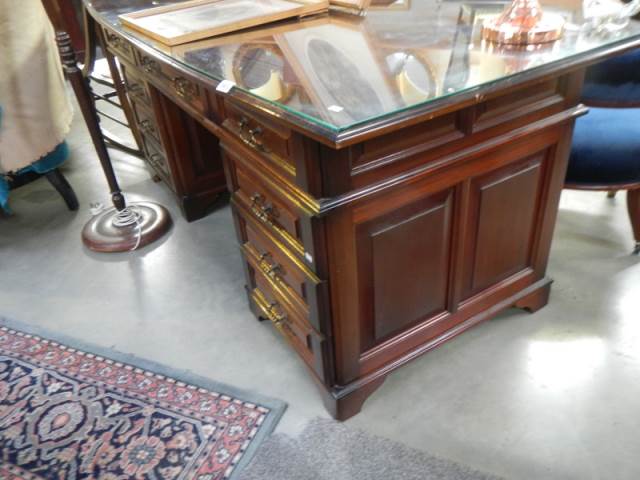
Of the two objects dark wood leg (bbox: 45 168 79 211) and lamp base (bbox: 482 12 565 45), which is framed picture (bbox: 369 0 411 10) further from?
dark wood leg (bbox: 45 168 79 211)

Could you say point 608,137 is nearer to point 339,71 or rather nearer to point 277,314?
point 339,71

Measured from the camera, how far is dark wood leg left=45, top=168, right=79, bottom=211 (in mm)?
2355

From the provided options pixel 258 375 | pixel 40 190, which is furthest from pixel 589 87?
pixel 40 190

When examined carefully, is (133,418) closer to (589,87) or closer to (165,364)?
(165,364)

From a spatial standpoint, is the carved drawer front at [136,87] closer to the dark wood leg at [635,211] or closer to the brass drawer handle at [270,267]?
the brass drawer handle at [270,267]

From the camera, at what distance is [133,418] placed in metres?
1.40

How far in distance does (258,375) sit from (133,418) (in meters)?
0.36

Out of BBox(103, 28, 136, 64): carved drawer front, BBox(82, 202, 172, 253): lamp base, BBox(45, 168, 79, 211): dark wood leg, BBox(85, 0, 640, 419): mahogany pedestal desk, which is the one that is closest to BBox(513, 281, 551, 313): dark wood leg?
BBox(85, 0, 640, 419): mahogany pedestal desk

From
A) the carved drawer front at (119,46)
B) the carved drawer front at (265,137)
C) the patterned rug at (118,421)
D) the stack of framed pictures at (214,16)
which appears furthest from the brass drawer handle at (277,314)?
the carved drawer front at (119,46)

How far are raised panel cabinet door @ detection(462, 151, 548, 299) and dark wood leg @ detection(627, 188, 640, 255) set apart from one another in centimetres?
57

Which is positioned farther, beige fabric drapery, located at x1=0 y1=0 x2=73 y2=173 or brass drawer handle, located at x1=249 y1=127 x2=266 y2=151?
beige fabric drapery, located at x1=0 y1=0 x2=73 y2=173

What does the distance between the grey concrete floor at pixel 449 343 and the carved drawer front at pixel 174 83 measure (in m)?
0.70

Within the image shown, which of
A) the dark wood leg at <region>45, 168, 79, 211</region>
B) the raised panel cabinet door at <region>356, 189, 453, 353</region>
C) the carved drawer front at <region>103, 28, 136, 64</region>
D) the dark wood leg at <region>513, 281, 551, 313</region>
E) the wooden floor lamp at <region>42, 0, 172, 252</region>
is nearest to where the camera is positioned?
the raised panel cabinet door at <region>356, 189, 453, 353</region>

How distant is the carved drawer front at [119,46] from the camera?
1.92 metres
